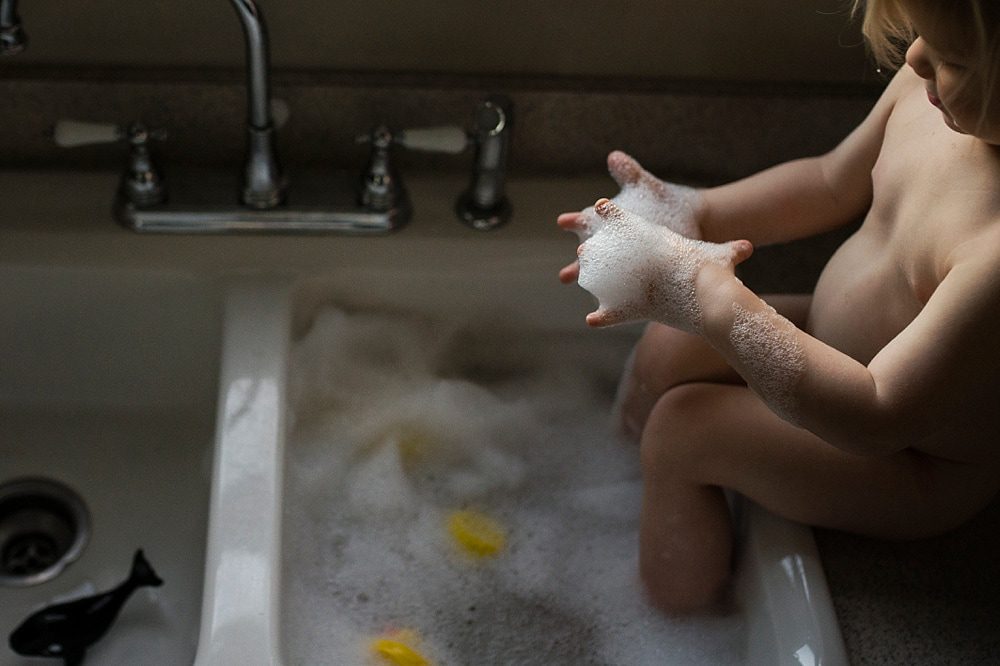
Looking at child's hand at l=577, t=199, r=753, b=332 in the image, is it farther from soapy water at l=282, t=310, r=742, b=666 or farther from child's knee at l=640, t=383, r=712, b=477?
soapy water at l=282, t=310, r=742, b=666

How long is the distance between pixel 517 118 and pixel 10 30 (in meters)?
0.53

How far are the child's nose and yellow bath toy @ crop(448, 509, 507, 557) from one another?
603 millimetres

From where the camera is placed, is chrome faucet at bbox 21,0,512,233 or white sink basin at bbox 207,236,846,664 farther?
chrome faucet at bbox 21,0,512,233

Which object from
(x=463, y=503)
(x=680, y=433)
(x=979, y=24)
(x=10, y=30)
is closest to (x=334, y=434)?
(x=463, y=503)

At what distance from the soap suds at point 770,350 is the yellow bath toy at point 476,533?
0.40m

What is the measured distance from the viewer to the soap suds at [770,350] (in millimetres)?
880

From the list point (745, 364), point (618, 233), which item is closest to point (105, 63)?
point (618, 233)

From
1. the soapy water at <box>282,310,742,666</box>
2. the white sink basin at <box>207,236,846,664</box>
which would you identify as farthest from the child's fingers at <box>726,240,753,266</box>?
the soapy water at <box>282,310,742,666</box>

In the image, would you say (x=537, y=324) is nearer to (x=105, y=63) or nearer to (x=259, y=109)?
(x=259, y=109)

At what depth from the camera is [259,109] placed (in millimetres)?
1162

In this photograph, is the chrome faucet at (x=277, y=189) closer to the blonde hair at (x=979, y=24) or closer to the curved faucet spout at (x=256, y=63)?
the curved faucet spout at (x=256, y=63)

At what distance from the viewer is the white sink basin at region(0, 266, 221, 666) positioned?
3.83ft

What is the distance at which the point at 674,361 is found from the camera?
1.12m

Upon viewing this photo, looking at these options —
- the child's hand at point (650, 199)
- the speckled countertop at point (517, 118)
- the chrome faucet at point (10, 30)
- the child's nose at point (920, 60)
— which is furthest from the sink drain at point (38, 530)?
the child's nose at point (920, 60)
